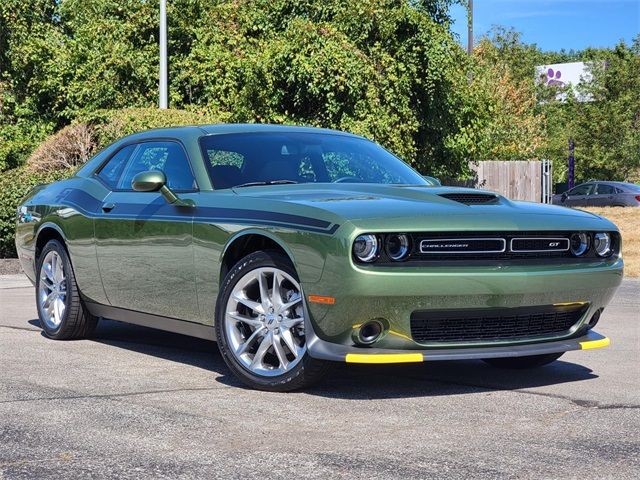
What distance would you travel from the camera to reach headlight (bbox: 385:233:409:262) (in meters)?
5.94

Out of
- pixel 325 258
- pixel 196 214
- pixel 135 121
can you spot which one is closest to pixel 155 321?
pixel 196 214

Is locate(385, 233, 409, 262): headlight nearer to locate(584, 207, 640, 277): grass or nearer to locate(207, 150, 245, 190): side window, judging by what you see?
locate(207, 150, 245, 190): side window

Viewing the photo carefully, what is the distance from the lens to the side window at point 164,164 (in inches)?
290

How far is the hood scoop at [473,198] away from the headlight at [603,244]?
0.62 metres

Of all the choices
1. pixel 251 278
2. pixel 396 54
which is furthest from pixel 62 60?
pixel 251 278

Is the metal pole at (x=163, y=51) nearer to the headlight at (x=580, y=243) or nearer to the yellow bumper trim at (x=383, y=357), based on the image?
the headlight at (x=580, y=243)

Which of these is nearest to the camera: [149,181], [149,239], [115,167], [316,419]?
[316,419]

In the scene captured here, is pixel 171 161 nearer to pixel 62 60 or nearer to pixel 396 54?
pixel 396 54

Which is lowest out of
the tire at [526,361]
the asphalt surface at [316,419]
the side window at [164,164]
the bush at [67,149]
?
the tire at [526,361]

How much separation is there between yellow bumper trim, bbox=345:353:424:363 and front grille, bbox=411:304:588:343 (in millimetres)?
137

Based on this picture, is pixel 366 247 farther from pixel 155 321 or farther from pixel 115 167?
pixel 115 167

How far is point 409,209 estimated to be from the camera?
616cm

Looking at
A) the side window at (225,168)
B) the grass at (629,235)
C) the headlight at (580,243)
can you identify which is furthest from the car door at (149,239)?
the grass at (629,235)

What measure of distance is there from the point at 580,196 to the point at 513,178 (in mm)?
3995
